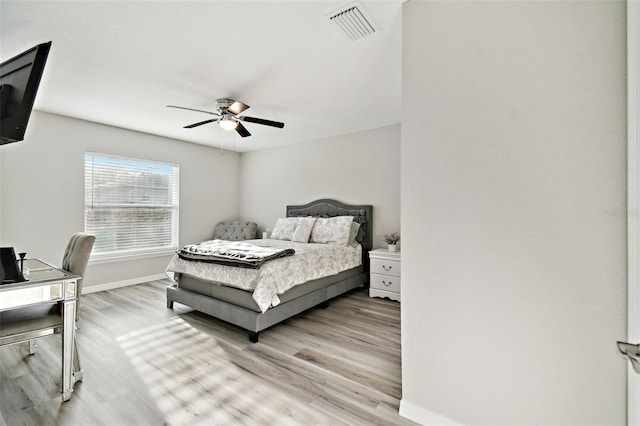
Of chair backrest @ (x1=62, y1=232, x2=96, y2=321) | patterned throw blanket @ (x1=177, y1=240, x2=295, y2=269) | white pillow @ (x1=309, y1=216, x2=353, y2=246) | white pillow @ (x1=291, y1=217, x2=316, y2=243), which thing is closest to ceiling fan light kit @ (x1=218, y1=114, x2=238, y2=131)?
patterned throw blanket @ (x1=177, y1=240, x2=295, y2=269)

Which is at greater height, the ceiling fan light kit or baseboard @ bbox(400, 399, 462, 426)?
the ceiling fan light kit

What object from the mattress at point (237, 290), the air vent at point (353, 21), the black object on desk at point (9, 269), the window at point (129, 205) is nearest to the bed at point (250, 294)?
the mattress at point (237, 290)

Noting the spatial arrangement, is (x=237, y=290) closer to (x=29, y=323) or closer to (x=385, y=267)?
(x=29, y=323)

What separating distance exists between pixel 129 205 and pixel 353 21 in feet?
14.7

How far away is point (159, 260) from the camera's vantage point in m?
5.09

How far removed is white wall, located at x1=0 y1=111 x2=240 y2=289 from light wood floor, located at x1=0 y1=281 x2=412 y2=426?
1.29m

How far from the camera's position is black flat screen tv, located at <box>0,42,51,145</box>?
1.42 m

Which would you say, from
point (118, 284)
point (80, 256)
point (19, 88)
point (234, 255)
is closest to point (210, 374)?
point (234, 255)

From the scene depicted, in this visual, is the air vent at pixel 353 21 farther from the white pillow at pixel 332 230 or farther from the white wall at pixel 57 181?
the white wall at pixel 57 181

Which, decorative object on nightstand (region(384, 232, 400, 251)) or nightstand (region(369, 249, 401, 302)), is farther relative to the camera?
decorative object on nightstand (region(384, 232, 400, 251))

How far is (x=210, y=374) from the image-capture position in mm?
2170

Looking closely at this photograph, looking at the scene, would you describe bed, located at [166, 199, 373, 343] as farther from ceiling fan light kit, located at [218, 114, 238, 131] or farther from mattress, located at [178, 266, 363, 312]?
ceiling fan light kit, located at [218, 114, 238, 131]

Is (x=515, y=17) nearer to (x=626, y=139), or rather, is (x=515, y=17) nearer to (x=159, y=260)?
(x=626, y=139)

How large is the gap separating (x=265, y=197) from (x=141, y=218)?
226cm
